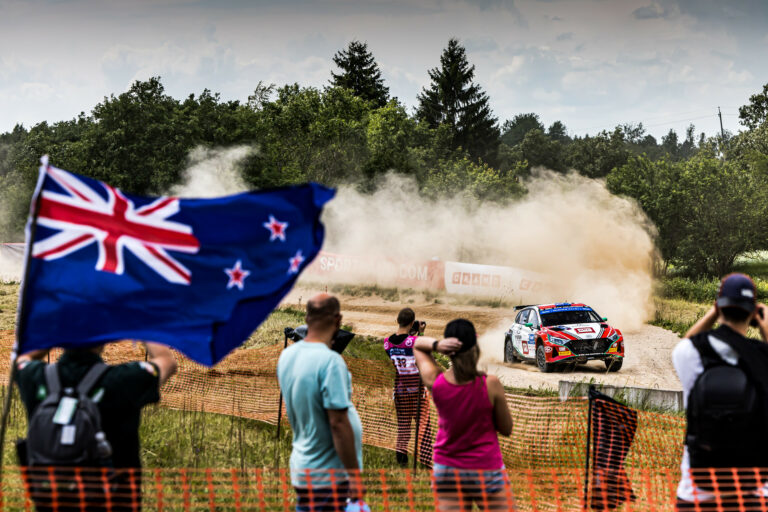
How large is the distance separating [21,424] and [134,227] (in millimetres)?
7086

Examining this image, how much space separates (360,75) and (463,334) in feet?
270

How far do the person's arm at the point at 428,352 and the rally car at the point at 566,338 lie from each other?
13398 millimetres

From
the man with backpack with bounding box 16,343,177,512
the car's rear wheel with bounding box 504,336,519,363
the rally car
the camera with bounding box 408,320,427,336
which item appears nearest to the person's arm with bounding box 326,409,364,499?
the man with backpack with bounding box 16,343,177,512

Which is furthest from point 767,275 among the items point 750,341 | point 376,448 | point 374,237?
point 750,341

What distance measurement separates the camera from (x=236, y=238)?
445 centimetres

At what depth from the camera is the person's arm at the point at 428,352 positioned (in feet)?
14.6

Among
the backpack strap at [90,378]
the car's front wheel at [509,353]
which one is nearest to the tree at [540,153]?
the car's front wheel at [509,353]

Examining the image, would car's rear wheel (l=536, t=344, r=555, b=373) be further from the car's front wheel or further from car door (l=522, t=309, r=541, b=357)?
the car's front wheel

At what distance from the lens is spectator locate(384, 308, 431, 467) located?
866 centimetres

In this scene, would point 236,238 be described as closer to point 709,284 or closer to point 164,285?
point 164,285

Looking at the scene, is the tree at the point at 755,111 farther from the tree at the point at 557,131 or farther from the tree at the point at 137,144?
the tree at the point at 557,131

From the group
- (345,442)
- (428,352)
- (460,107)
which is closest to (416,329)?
(428,352)

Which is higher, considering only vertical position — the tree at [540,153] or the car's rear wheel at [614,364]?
the tree at [540,153]

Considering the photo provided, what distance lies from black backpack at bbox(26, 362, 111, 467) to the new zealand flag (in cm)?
25
